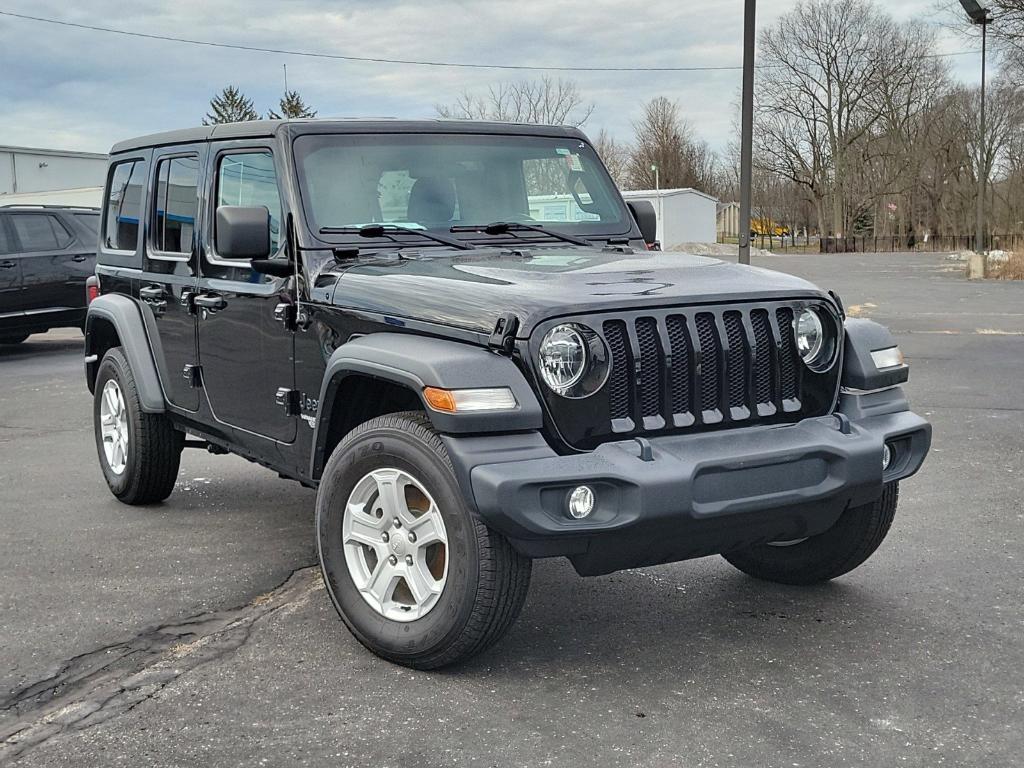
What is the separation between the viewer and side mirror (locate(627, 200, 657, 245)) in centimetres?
Result: 568

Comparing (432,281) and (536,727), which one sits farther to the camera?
(432,281)

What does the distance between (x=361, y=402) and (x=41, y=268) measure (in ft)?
39.7

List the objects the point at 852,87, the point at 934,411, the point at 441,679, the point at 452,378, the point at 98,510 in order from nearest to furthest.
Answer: the point at 452,378 → the point at 441,679 → the point at 98,510 → the point at 934,411 → the point at 852,87

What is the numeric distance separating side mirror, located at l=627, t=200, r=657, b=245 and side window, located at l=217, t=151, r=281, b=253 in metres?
1.70

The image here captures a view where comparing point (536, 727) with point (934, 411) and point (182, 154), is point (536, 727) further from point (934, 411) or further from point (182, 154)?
point (934, 411)

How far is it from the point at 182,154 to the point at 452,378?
2854 millimetres

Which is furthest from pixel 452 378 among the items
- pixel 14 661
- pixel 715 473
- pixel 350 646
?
pixel 14 661

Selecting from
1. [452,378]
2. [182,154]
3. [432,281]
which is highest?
[182,154]

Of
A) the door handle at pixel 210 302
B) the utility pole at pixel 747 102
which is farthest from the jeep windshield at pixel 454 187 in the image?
the utility pole at pixel 747 102

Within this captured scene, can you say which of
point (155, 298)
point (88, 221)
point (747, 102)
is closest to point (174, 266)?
point (155, 298)

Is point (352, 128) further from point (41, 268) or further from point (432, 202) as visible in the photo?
point (41, 268)

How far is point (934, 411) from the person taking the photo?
9.73m

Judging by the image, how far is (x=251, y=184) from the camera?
5332 millimetres

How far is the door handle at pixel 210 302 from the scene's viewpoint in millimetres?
5383
